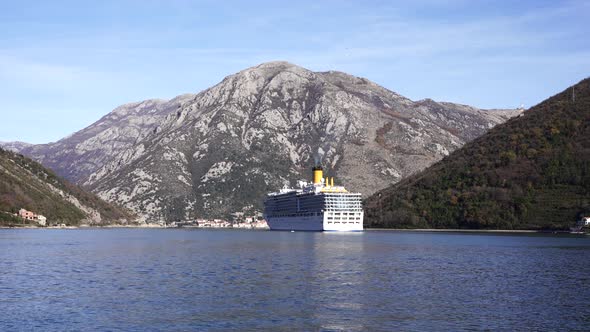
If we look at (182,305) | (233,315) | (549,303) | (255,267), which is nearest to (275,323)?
(233,315)

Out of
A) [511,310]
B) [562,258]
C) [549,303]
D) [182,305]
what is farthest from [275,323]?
[562,258]

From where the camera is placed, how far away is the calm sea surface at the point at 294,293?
50.7 m

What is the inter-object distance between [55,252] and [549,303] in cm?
8481

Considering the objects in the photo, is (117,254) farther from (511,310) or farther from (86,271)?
(511,310)

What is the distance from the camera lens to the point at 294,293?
6462cm

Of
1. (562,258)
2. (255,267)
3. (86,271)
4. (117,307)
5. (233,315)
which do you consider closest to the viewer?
(233,315)

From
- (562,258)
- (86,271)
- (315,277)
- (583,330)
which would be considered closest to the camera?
(583,330)

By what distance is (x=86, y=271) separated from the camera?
84.5m

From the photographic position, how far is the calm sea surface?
50.7m

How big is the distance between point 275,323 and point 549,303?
79.0 feet

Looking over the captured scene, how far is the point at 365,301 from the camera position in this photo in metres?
60.3

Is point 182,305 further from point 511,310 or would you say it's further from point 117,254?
point 117,254

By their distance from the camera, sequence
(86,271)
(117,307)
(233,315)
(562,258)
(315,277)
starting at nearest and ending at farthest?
(233,315), (117,307), (315,277), (86,271), (562,258)

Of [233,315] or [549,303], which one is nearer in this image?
[233,315]
